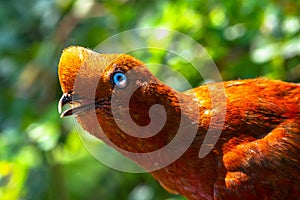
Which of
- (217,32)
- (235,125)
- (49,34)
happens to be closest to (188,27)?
(217,32)

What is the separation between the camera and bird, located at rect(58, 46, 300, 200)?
7.74ft

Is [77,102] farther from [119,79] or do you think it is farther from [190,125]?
[190,125]

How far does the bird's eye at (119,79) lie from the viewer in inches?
93.0

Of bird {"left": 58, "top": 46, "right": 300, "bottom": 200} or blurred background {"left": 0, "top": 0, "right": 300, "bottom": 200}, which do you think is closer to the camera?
bird {"left": 58, "top": 46, "right": 300, "bottom": 200}

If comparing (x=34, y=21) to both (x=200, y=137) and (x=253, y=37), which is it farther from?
(x=200, y=137)

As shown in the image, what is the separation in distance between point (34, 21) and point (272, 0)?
71.8 inches

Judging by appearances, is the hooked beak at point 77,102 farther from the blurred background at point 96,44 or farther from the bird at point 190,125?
the blurred background at point 96,44

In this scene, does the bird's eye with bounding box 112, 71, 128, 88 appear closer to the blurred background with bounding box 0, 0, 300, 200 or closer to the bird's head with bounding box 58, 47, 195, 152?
the bird's head with bounding box 58, 47, 195, 152

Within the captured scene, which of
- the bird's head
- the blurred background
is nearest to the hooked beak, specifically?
the bird's head

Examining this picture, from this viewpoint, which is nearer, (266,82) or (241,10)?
(266,82)

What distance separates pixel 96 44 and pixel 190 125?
5.47ft

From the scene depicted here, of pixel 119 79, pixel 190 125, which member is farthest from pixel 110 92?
pixel 190 125

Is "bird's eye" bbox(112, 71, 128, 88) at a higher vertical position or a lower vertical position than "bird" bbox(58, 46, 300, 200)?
higher

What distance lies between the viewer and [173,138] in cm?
248
